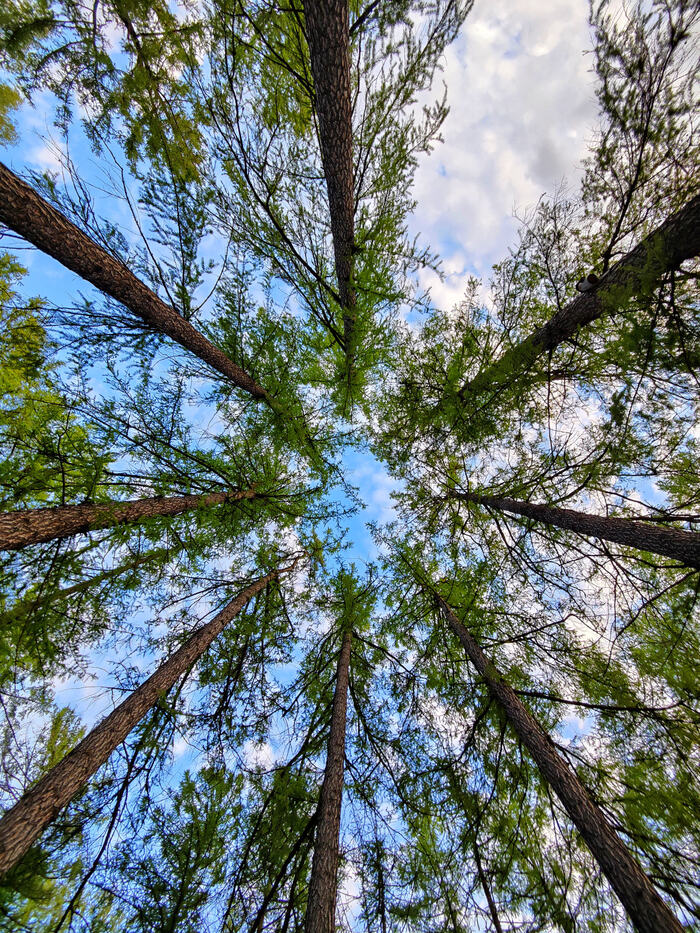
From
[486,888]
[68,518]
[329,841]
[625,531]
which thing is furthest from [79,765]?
[625,531]

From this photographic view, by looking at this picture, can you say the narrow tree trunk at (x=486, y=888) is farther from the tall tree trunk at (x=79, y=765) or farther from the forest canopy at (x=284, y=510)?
the tall tree trunk at (x=79, y=765)

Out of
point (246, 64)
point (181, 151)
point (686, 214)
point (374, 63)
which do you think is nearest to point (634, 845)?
point (686, 214)

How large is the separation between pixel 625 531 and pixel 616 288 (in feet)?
9.60

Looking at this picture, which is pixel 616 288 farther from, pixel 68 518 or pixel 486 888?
pixel 486 888

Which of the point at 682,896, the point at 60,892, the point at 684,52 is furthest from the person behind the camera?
the point at 60,892

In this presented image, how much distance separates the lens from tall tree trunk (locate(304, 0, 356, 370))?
2553mm

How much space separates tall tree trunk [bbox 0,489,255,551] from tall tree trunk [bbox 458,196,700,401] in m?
5.11

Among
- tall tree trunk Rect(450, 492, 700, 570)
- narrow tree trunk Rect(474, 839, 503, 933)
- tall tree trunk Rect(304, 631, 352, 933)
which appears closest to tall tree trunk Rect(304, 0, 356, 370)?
tall tree trunk Rect(450, 492, 700, 570)

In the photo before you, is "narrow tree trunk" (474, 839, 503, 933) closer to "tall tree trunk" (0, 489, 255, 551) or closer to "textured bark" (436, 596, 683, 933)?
"textured bark" (436, 596, 683, 933)

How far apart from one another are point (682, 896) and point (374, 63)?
8.92 m

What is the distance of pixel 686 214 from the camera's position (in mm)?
2525

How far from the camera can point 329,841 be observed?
3.50 metres

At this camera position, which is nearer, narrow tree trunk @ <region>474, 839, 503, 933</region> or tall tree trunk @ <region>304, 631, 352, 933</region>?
tall tree trunk @ <region>304, 631, 352, 933</region>

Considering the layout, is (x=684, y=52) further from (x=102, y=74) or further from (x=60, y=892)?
(x=60, y=892)
